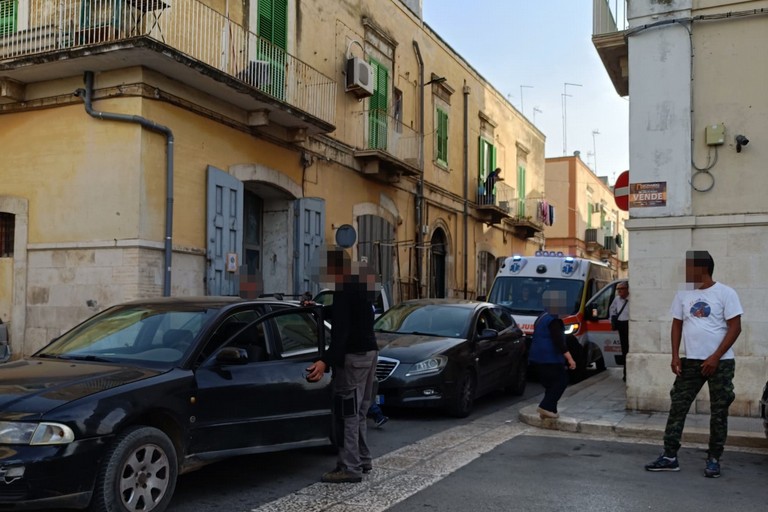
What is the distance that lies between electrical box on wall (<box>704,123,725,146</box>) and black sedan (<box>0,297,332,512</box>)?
548 centimetres

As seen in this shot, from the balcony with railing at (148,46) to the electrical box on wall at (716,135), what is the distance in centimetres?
730

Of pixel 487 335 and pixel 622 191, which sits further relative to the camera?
pixel 622 191

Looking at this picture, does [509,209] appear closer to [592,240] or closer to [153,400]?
[592,240]

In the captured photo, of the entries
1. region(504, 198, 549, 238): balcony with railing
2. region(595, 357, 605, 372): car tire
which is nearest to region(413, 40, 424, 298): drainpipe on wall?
region(595, 357, 605, 372): car tire

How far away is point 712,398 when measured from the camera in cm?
639

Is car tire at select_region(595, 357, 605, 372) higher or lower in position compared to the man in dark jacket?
lower

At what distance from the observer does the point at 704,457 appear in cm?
714

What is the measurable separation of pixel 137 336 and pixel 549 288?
10.4 m

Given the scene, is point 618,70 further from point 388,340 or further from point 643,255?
point 388,340

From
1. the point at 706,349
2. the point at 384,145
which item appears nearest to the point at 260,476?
the point at 706,349

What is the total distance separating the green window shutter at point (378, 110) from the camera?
60.8 feet

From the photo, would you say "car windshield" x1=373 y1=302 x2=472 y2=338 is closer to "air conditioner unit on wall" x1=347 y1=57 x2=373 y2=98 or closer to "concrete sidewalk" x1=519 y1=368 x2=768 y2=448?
"concrete sidewalk" x1=519 y1=368 x2=768 y2=448

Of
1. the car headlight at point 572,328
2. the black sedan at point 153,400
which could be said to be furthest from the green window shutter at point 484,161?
the black sedan at point 153,400

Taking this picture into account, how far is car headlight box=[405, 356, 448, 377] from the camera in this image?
907cm
